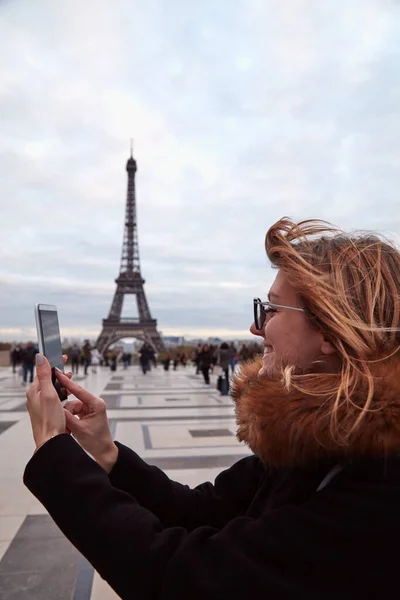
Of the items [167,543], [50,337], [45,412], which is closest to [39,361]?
[45,412]

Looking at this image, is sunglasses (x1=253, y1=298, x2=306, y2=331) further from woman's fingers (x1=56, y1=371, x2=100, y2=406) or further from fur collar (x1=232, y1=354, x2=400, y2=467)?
woman's fingers (x1=56, y1=371, x2=100, y2=406)

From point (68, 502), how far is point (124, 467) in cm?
36

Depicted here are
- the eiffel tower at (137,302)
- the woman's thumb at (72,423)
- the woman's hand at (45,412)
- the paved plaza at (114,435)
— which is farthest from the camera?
the eiffel tower at (137,302)

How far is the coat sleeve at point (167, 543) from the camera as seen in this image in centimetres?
79

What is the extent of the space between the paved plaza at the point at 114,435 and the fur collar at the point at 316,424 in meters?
0.40

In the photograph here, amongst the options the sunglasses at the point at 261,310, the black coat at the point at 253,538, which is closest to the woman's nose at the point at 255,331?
the sunglasses at the point at 261,310

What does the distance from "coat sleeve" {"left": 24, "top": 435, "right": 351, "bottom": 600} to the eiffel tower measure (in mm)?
38486

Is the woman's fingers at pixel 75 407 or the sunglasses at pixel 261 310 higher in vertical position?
the sunglasses at pixel 261 310

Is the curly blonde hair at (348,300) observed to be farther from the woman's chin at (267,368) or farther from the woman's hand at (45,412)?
the woman's hand at (45,412)

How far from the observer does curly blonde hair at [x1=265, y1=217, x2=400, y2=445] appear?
35.7 inches

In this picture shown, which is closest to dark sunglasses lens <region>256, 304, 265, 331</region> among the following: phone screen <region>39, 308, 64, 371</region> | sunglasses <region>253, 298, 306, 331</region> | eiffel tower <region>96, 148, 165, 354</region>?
sunglasses <region>253, 298, 306, 331</region>

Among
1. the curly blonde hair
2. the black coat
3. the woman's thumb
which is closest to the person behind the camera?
the black coat

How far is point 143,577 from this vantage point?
0.87 m

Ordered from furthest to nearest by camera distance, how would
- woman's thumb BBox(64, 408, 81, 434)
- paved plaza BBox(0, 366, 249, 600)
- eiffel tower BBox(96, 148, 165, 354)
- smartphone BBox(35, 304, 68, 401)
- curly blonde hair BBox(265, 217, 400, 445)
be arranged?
eiffel tower BBox(96, 148, 165, 354) → paved plaza BBox(0, 366, 249, 600) → smartphone BBox(35, 304, 68, 401) → woman's thumb BBox(64, 408, 81, 434) → curly blonde hair BBox(265, 217, 400, 445)
